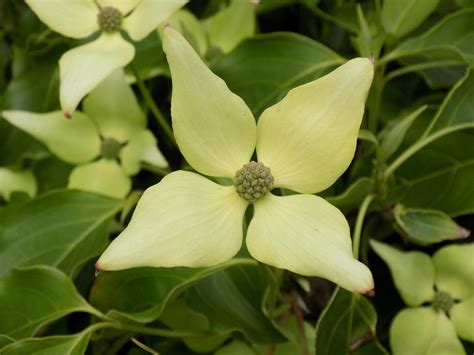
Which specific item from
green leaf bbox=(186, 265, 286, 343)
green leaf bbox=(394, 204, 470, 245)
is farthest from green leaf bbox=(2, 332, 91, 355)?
green leaf bbox=(394, 204, 470, 245)

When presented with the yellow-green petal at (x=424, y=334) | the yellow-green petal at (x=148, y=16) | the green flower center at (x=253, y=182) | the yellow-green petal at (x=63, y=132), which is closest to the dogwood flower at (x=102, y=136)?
the yellow-green petal at (x=63, y=132)

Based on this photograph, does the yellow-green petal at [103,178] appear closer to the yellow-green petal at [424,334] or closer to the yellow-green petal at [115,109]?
the yellow-green petal at [115,109]

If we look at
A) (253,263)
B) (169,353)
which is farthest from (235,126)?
(169,353)

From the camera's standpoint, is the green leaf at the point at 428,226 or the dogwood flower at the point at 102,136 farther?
the dogwood flower at the point at 102,136

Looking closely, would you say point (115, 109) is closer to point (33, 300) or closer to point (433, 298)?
point (33, 300)

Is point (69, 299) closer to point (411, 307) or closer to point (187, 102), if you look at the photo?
point (187, 102)

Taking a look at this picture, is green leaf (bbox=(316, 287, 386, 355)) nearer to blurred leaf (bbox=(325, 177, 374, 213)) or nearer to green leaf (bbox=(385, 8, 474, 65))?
blurred leaf (bbox=(325, 177, 374, 213))

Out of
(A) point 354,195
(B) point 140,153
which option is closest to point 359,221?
(A) point 354,195
